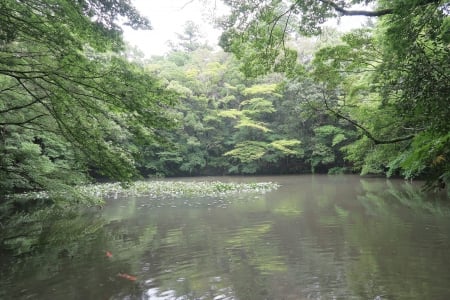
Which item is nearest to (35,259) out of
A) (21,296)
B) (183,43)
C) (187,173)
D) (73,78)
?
(21,296)

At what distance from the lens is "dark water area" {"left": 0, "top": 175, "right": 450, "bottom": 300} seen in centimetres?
480

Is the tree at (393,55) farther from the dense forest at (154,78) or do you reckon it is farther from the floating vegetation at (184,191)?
the floating vegetation at (184,191)

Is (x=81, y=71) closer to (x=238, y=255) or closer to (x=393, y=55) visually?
(x=238, y=255)

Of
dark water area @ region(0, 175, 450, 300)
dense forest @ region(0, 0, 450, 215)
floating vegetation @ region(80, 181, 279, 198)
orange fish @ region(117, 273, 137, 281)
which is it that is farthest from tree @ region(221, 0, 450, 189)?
floating vegetation @ region(80, 181, 279, 198)

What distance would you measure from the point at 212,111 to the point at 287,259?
25673 mm

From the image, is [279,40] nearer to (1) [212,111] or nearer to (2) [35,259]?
(2) [35,259]

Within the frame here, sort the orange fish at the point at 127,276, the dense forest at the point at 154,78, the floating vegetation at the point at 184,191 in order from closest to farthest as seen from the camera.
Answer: the dense forest at the point at 154,78 → the orange fish at the point at 127,276 → the floating vegetation at the point at 184,191

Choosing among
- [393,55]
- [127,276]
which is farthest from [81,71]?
[393,55]

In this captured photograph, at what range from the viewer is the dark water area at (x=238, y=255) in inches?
189

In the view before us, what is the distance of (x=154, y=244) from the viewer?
7.47 m

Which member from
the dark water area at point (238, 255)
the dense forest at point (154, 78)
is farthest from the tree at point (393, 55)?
the dark water area at point (238, 255)

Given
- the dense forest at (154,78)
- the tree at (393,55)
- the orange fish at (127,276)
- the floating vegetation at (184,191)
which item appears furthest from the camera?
the floating vegetation at (184,191)

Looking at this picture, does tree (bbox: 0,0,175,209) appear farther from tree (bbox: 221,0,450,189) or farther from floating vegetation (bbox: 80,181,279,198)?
floating vegetation (bbox: 80,181,279,198)

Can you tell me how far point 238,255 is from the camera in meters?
6.39
